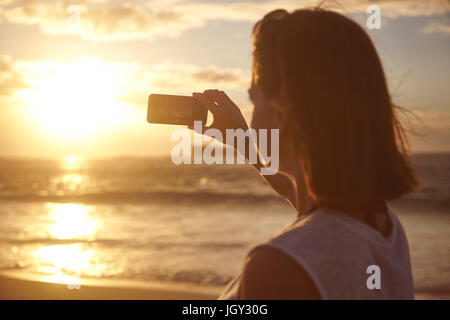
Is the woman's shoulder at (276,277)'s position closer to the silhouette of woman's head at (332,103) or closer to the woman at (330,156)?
the woman at (330,156)

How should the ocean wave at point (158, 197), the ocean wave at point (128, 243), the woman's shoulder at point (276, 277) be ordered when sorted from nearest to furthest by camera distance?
the woman's shoulder at point (276, 277)
the ocean wave at point (128, 243)
the ocean wave at point (158, 197)

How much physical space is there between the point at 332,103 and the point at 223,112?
969 millimetres

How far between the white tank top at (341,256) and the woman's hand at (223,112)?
0.96 m

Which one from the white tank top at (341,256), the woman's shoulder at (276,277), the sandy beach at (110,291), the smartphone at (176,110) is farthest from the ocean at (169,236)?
the woman's shoulder at (276,277)

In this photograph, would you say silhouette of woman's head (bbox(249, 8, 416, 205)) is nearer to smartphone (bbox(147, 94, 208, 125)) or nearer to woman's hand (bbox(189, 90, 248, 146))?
woman's hand (bbox(189, 90, 248, 146))

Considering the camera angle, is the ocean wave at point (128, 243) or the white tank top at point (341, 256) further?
the ocean wave at point (128, 243)

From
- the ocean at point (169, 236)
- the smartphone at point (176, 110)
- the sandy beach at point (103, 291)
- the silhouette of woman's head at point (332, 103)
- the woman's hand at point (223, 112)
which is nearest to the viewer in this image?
the silhouette of woman's head at point (332, 103)

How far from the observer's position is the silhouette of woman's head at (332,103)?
1144 mm

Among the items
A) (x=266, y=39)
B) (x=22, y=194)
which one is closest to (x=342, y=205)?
(x=266, y=39)

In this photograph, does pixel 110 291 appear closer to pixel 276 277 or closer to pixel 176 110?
pixel 176 110

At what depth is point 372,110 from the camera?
1181mm

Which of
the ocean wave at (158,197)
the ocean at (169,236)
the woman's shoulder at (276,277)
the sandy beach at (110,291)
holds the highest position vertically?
the woman's shoulder at (276,277)

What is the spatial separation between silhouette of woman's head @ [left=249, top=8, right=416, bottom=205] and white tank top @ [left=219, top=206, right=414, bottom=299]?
7cm

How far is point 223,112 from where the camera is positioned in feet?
6.80
